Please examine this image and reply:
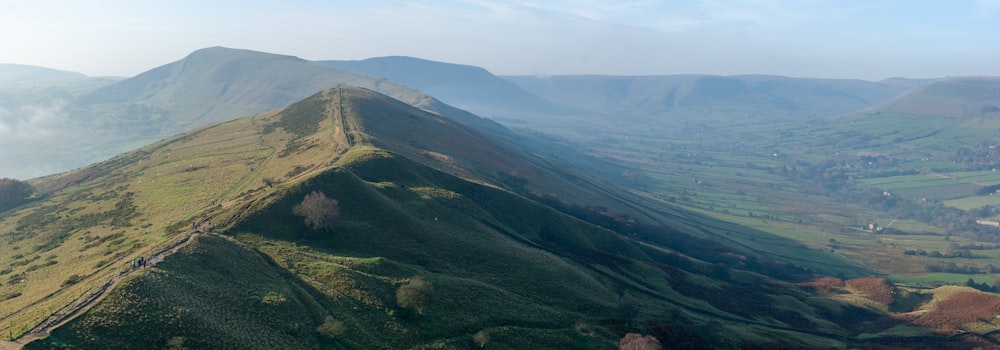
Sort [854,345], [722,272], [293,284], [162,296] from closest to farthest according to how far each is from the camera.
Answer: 1. [162,296]
2. [293,284]
3. [854,345]
4. [722,272]

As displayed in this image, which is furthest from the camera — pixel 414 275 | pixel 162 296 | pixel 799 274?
pixel 799 274

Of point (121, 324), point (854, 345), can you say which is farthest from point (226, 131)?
point (854, 345)

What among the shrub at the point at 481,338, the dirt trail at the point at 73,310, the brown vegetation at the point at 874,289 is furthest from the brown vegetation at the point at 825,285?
the dirt trail at the point at 73,310

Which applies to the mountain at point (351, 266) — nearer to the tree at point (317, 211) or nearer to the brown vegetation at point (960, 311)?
the tree at point (317, 211)

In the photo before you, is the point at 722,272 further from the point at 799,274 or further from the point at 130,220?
the point at 130,220

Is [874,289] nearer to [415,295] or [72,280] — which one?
[415,295]

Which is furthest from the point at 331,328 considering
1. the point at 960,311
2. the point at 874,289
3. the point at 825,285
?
the point at 825,285

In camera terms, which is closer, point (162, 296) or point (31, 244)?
point (162, 296)
